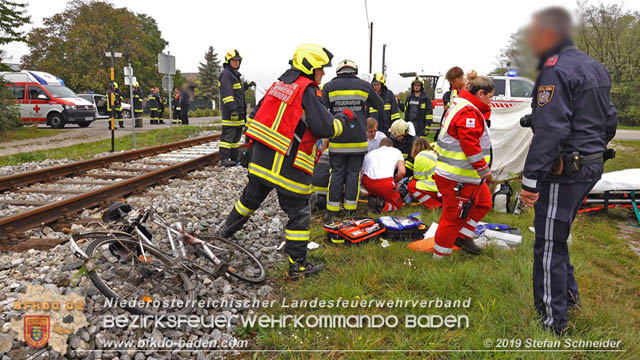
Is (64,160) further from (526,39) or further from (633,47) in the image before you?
(633,47)

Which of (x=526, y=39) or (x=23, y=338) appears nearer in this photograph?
(x=526, y=39)

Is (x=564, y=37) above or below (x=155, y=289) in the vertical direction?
above

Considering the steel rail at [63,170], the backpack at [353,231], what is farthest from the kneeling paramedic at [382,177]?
the steel rail at [63,170]

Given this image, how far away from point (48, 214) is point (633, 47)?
101 ft

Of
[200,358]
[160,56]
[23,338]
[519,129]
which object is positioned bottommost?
[200,358]

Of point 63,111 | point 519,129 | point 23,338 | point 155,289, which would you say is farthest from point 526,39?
point 63,111

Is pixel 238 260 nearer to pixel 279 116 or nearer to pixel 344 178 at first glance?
pixel 279 116

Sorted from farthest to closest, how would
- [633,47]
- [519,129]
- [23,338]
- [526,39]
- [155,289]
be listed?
[633,47] → [519,129] → [155,289] → [23,338] → [526,39]

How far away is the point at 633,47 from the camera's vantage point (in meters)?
24.0

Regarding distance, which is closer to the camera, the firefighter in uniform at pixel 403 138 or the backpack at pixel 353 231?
the backpack at pixel 353 231

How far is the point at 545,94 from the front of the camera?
2531mm

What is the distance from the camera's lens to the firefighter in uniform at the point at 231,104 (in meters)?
7.95

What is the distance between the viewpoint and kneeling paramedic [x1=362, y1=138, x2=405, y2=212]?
18.6 feet

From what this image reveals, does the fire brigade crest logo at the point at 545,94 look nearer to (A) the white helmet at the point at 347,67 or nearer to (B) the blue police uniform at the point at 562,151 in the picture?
(B) the blue police uniform at the point at 562,151
